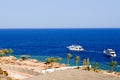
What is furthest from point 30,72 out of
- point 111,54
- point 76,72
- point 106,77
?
point 111,54

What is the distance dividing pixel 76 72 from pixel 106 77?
5412 millimetres

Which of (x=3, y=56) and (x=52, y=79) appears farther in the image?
(x=3, y=56)

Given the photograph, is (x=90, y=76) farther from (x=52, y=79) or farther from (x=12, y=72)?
(x=12, y=72)

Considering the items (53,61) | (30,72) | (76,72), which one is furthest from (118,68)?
(76,72)

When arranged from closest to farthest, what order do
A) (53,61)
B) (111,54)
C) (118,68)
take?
(53,61) → (118,68) → (111,54)

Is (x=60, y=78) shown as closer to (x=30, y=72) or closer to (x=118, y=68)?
(x=30, y=72)

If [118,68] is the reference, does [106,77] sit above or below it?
above

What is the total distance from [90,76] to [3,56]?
6591 cm

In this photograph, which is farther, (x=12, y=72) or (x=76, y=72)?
(x=12, y=72)

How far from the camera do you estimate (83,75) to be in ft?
163

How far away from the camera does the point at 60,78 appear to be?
4841 cm

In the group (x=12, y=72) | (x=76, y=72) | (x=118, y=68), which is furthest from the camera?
(x=118, y=68)

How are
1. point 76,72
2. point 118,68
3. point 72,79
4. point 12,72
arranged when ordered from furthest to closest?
1. point 118,68
2. point 12,72
3. point 76,72
4. point 72,79

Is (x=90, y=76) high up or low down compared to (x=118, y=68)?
up
